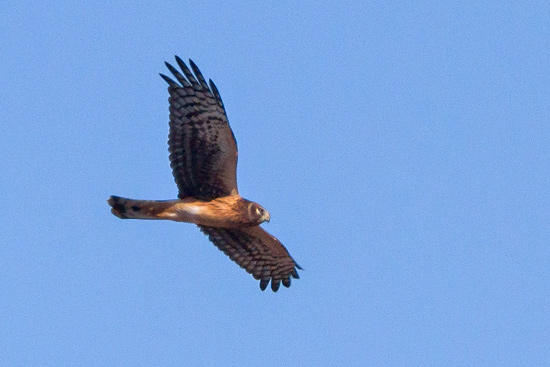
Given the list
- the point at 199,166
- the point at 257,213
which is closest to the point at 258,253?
the point at 257,213

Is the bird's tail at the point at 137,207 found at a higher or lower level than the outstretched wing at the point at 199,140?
lower

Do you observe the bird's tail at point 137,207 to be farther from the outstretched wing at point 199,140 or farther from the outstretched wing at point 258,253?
the outstretched wing at point 258,253

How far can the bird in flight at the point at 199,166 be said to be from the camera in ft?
48.2

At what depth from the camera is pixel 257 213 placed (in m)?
14.7

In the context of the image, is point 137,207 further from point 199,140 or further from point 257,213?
point 257,213

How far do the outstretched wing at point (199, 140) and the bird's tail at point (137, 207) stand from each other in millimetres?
444

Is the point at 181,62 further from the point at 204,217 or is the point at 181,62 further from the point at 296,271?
the point at 296,271

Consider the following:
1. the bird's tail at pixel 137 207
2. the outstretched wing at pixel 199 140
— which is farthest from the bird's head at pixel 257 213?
the bird's tail at pixel 137 207

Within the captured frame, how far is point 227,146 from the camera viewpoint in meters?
14.7

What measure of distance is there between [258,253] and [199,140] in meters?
2.40

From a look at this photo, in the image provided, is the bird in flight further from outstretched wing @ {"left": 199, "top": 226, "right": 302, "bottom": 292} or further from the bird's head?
outstretched wing @ {"left": 199, "top": 226, "right": 302, "bottom": 292}

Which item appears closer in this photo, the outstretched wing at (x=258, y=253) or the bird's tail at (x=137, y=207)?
the bird's tail at (x=137, y=207)

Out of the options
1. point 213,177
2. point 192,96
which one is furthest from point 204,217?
point 192,96

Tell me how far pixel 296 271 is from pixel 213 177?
263 cm
